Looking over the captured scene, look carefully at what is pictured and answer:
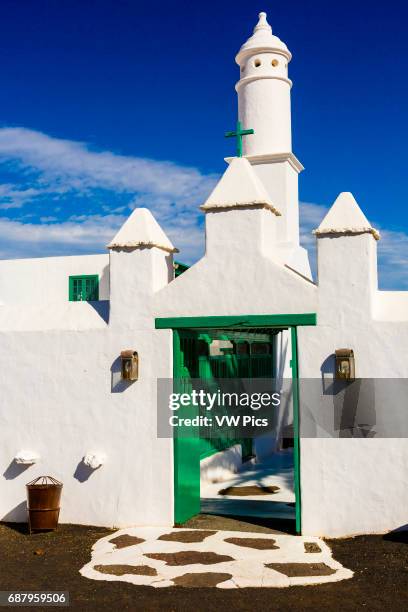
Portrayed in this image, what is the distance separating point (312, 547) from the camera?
8742mm

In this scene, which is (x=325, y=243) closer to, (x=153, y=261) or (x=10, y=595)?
(x=153, y=261)

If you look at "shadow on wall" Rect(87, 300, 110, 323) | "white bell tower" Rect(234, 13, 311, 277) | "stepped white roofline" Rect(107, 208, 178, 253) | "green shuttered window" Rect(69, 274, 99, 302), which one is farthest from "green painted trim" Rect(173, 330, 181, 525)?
"green shuttered window" Rect(69, 274, 99, 302)

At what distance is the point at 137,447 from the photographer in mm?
10180

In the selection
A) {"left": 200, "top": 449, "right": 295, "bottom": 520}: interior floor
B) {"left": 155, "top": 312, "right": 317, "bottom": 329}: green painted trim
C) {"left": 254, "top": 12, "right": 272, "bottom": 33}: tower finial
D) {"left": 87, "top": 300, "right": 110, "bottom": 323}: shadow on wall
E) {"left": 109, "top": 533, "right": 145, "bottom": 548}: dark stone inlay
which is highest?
{"left": 254, "top": 12, "right": 272, "bottom": 33}: tower finial

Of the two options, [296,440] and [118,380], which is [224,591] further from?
[118,380]

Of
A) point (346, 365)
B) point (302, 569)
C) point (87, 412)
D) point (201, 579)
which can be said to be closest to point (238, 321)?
point (346, 365)

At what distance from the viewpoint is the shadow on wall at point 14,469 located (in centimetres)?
1063

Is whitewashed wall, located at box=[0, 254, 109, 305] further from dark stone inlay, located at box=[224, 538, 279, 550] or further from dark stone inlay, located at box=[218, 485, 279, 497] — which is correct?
dark stone inlay, located at box=[224, 538, 279, 550]

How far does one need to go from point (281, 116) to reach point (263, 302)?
9.59m

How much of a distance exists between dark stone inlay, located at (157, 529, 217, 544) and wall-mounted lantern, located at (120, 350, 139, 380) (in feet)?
7.78

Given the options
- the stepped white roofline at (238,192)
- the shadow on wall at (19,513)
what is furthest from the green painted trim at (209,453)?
the stepped white roofline at (238,192)

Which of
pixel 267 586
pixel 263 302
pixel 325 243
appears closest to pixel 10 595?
pixel 267 586

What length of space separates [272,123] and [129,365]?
32.8 ft

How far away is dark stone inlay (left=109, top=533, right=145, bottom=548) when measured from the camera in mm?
9148
